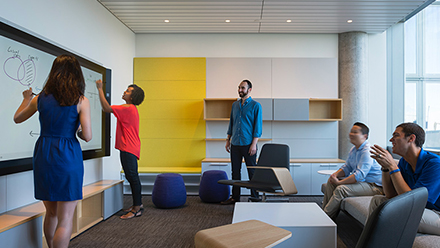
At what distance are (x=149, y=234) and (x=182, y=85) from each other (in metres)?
3.40

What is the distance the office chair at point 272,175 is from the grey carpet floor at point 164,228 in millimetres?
571

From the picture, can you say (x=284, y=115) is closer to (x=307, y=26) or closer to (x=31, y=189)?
(x=307, y=26)

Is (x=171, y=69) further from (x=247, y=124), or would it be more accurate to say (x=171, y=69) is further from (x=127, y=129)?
(x=127, y=129)

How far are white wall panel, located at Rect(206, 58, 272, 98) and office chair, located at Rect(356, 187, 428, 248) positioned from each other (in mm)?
5260

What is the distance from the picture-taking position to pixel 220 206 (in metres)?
4.96

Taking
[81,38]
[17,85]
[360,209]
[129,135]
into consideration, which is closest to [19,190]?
[17,85]

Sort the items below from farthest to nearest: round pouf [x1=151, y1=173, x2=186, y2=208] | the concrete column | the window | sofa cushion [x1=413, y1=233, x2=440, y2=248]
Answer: the concrete column < the window < round pouf [x1=151, y1=173, x2=186, y2=208] < sofa cushion [x1=413, y1=233, x2=440, y2=248]

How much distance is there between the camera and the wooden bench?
8.33 ft

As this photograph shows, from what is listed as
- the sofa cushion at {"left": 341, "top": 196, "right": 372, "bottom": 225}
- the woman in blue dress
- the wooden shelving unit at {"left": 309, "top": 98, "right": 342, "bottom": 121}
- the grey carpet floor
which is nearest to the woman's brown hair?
the woman in blue dress

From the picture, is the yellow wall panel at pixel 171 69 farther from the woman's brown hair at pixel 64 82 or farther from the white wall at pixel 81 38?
the woman's brown hair at pixel 64 82

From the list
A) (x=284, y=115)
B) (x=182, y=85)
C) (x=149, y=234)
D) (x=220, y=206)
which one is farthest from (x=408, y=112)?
(x=149, y=234)

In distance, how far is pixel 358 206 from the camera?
3.13m

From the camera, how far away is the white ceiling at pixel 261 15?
495 cm

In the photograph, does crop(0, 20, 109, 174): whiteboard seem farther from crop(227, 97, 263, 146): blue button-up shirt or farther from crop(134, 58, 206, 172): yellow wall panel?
crop(134, 58, 206, 172): yellow wall panel
